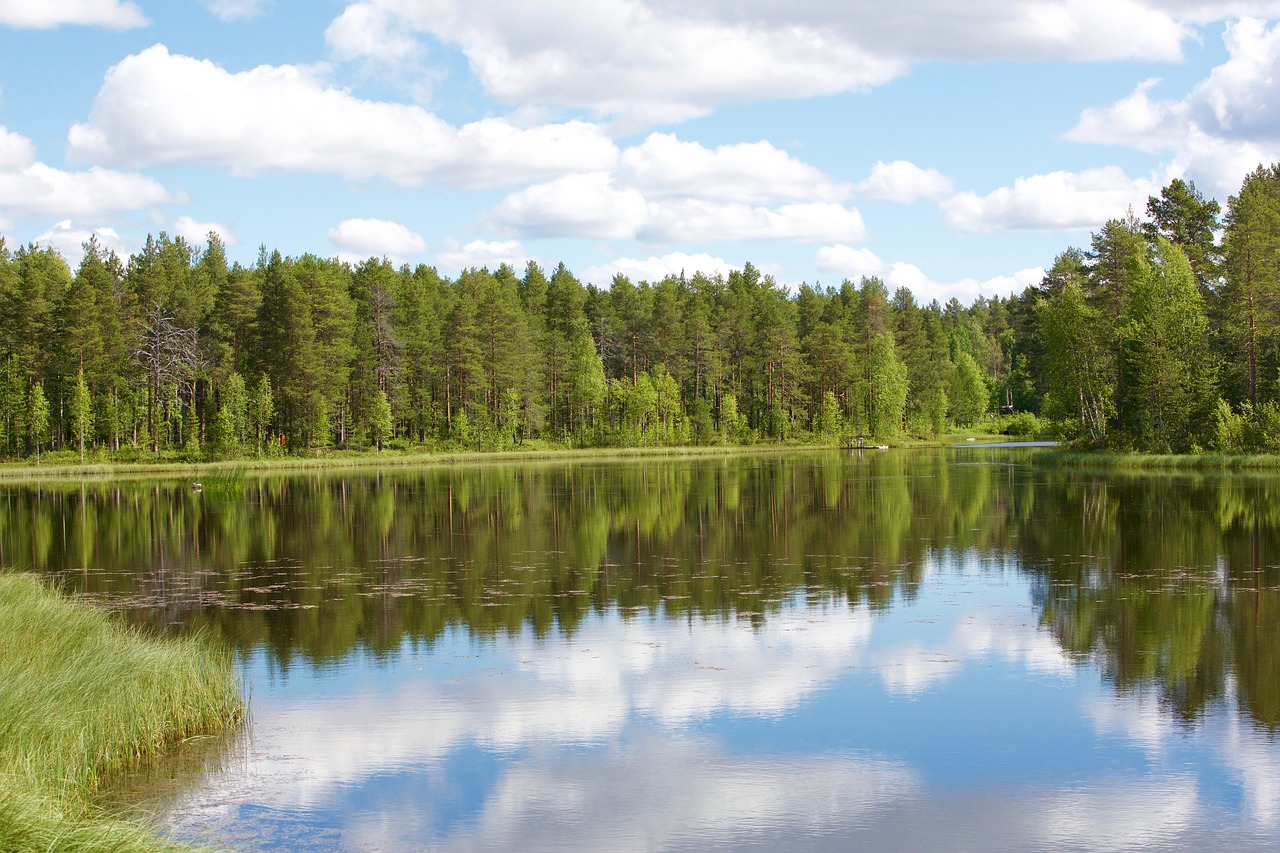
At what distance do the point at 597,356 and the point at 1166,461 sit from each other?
175 feet

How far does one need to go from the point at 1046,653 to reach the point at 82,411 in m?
72.9

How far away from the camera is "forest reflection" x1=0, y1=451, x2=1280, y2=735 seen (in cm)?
1811

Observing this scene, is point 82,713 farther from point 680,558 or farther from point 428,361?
point 428,361

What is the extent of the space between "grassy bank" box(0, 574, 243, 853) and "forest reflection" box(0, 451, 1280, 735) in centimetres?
288

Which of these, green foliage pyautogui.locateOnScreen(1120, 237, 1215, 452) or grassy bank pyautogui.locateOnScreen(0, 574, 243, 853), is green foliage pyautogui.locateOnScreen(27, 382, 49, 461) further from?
green foliage pyautogui.locateOnScreen(1120, 237, 1215, 452)

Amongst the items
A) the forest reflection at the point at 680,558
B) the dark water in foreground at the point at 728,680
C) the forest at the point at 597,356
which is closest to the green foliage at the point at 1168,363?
the forest at the point at 597,356

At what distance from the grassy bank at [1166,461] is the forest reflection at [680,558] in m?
3.82

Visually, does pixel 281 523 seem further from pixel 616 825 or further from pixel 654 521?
pixel 616 825

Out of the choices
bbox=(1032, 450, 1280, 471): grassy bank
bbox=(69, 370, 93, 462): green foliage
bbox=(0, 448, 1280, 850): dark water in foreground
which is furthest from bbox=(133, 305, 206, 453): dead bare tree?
bbox=(1032, 450, 1280, 471): grassy bank

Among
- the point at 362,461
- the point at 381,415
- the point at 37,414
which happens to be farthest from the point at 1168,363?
the point at 37,414

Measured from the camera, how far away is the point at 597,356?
327 ft

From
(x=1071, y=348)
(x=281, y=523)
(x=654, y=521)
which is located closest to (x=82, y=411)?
(x=281, y=523)

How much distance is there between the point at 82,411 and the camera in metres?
75.3

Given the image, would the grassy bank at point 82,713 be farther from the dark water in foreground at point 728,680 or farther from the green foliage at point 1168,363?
the green foliage at point 1168,363
